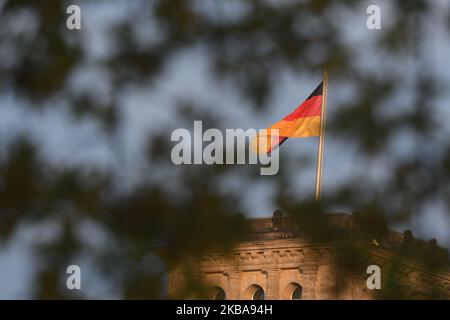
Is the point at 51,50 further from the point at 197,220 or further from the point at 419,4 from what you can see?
the point at 419,4

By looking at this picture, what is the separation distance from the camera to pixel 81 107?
24.7 ft

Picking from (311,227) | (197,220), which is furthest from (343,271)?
(197,220)

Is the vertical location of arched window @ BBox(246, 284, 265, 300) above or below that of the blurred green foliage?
above

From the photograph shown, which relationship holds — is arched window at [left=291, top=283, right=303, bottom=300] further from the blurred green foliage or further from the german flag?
the blurred green foliage

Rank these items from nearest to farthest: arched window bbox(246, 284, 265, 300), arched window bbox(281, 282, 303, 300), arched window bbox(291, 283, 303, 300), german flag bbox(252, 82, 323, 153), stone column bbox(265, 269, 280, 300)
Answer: german flag bbox(252, 82, 323, 153), arched window bbox(291, 283, 303, 300), arched window bbox(281, 282, 303, 300), arched window bbox(246, 284, 265, 300), stone column bbox(265, 269, 280, 300)

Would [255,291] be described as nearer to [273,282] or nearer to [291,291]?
[273,282]

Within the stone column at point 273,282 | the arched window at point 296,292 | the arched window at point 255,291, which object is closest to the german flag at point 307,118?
the arched window at point 296,292

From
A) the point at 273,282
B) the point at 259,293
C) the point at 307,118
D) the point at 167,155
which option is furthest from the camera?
the point at 259,293

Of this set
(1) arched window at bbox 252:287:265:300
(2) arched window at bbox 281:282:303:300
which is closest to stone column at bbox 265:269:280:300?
(2) arched window at bbox 281:282:303:300

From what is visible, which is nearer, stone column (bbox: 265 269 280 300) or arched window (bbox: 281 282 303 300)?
arched window (bbox: 281 282 303 300)

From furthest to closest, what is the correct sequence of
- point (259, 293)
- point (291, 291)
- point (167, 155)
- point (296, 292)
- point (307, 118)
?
1. point (259, 293)
2. point (291, 291)
3. point (296, 292)
4. point (307, 118)
5. point (167, 155)

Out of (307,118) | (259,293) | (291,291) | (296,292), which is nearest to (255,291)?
(259,293)

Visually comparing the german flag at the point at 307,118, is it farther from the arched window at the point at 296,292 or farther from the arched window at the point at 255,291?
the arched window at the point at 255,291

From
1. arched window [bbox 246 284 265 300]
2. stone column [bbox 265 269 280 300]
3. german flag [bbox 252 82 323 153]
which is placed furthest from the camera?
stone column [bbox 265 269 280 300]
